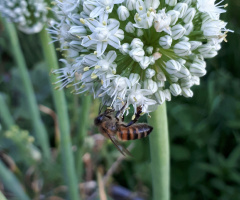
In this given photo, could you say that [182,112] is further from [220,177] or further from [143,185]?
[143,185]

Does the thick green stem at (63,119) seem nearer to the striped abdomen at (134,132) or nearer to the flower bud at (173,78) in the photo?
the striped abdomen at (134,132)

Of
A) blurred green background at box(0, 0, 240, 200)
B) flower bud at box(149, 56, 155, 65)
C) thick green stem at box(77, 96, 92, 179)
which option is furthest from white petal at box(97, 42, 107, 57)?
blurred green background at box(0, 0, 240, 200)

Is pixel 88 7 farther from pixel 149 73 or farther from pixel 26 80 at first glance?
pixel 26 80

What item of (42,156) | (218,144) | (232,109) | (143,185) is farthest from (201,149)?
(42,156)

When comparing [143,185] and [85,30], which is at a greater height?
[85,30]

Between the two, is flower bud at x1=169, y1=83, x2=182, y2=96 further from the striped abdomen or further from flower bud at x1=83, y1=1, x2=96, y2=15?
flower bud at x1=83, y1=1, x2=96, y2=15

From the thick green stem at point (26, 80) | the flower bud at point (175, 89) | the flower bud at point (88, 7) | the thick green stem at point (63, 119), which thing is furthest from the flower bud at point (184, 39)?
the thick green stem at point (26, 80)

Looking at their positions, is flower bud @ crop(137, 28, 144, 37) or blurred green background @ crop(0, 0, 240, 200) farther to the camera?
blurred green background @ crop(0, 0, 240, 200)

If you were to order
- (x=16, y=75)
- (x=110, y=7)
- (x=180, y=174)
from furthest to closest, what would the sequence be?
1. (x=16, y=75)
2. (x=180, y=174)
3. (x=110, y=7)
